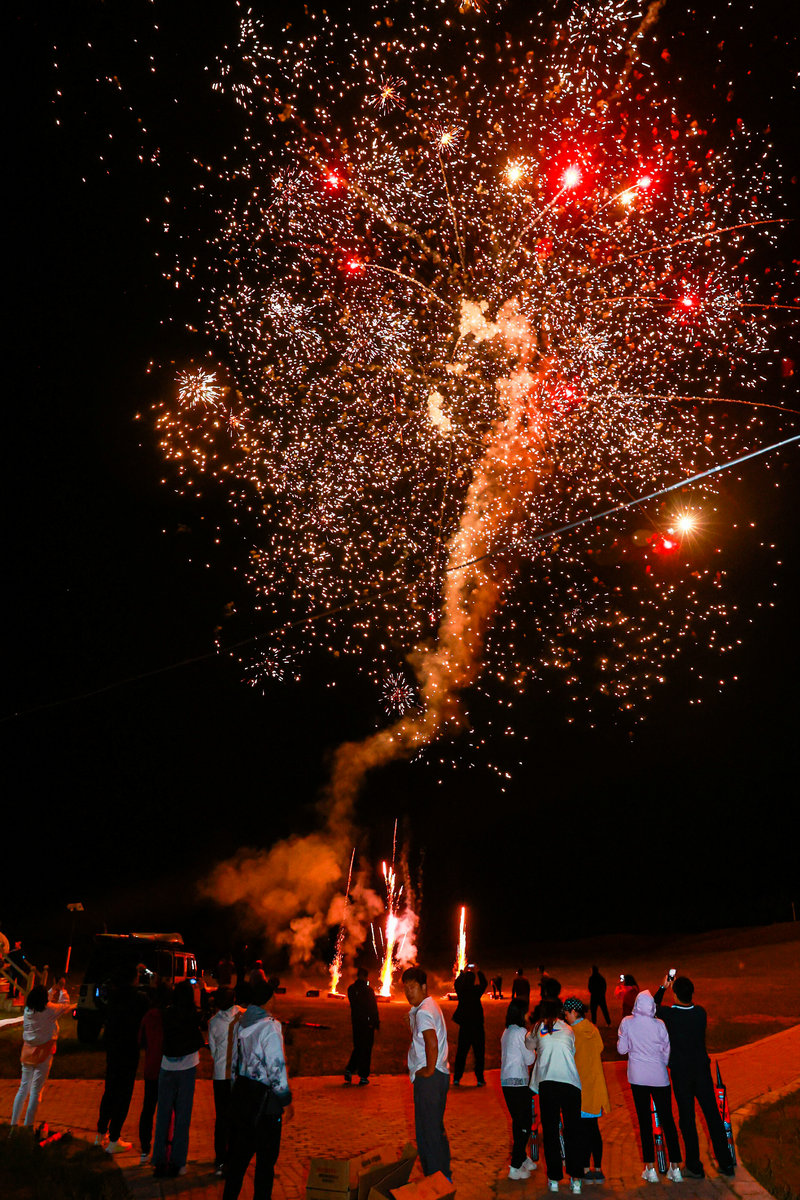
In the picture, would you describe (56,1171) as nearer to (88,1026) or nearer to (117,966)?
(117,966)

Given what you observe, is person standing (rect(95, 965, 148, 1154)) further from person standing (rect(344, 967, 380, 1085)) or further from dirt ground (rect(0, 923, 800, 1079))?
dirt ground (rect(0, 923, 800, 1079))

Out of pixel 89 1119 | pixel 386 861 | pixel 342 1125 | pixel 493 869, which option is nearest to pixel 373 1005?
pixel 342 1125

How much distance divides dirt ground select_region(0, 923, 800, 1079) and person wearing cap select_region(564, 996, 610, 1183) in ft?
20.3

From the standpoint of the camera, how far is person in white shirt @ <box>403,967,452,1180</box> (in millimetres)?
5922

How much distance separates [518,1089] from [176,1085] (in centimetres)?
275

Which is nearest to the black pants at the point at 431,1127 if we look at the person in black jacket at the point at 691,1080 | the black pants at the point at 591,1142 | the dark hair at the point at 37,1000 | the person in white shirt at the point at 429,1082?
the person in white shirt at the point at 429,1082

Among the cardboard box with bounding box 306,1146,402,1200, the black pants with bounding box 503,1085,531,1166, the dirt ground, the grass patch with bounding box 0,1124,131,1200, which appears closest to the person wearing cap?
the black pants with bounding box 503,1085,531,1166

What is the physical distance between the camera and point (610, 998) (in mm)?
27562

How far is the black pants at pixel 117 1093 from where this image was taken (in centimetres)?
748

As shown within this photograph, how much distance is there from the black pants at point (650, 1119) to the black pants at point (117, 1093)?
418 cm

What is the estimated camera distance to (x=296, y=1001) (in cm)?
2684

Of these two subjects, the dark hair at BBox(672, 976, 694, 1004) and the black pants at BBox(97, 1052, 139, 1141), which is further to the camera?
the black pants at BBox(97, 1052, 139, 1141)

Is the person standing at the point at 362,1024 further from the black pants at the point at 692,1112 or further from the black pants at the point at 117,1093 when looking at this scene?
the black pants at the point at 692,1112

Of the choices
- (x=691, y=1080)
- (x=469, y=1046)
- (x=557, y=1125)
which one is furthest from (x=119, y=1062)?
(x=469, y=1046)
